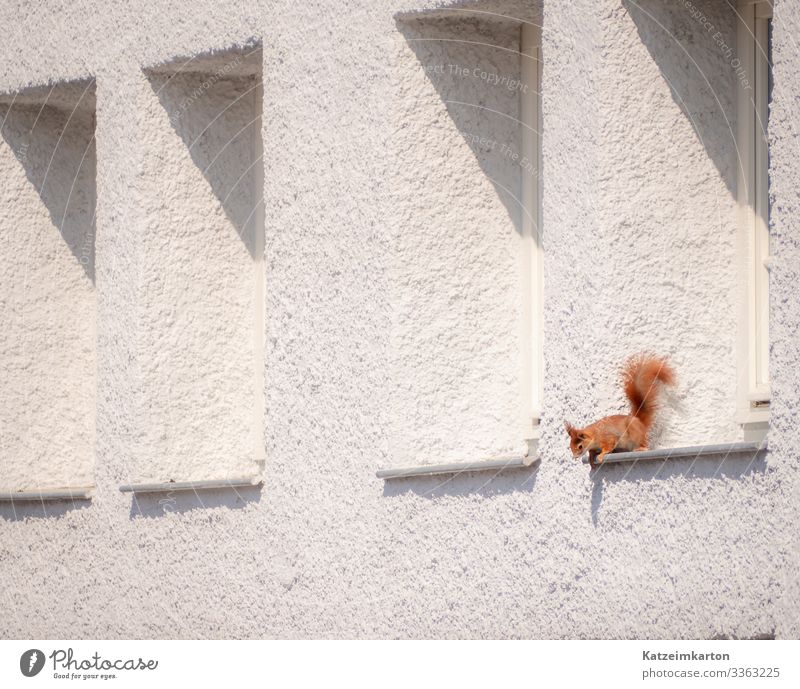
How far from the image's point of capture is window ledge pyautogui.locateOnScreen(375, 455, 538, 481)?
7.62m

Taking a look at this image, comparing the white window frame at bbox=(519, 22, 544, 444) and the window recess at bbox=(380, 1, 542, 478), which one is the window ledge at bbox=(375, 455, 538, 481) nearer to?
the window recess at bbox=(380, 1, 542, 478)

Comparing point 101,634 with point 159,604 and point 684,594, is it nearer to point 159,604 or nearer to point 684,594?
point 159,604

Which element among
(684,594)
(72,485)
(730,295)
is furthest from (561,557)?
(72,485)

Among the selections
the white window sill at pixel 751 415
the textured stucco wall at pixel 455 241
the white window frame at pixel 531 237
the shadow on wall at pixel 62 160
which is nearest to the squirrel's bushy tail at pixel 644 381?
the white window sill at pixel 751 415

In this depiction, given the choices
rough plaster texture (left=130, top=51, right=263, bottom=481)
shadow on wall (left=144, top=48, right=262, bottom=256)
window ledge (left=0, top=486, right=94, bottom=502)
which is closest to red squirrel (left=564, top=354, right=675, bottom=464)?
rough plaster texture (left=130, top=51, right=263, bottom=481)

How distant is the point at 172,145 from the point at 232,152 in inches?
12.8

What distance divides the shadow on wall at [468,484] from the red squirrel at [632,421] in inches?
15.8

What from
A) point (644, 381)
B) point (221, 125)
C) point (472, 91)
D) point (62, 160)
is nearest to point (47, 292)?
point (62, 160)

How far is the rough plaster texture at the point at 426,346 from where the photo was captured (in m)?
7.07

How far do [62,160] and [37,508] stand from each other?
195 cm

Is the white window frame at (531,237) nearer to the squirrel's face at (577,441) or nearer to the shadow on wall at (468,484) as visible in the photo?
the shadow on wall at (468,484)

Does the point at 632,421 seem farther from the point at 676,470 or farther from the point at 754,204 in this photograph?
the point at 754,204

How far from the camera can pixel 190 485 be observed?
9.06 metres

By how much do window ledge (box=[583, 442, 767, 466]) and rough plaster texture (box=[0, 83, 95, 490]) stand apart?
13.1ft
